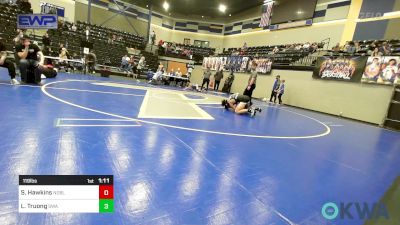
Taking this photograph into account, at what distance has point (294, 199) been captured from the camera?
2.38 meters

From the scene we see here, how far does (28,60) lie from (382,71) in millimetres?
13362

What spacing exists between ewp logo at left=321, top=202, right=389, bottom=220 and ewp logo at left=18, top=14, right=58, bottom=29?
391 inches

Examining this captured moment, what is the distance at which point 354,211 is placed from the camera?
7.58ft

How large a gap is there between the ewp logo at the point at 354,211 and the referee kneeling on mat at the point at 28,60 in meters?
7.89

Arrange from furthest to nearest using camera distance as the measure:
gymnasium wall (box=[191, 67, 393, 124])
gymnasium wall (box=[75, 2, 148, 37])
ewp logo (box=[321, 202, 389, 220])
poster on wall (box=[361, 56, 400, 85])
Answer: gymnasium wall (box=[75, 2, 148, 37])
gymnasium wall (box=[191, 67, 393, 124])
poster on wall (box=[361, 56, 400, 85])
ewp logo (box=[321, 202, 389, 220])

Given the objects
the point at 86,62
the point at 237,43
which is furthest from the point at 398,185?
the point at 237,43

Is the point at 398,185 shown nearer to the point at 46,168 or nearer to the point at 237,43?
the point at 46,168

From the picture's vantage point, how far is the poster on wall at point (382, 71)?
9812 millimetres

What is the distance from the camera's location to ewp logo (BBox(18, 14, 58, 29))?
28.3ft
